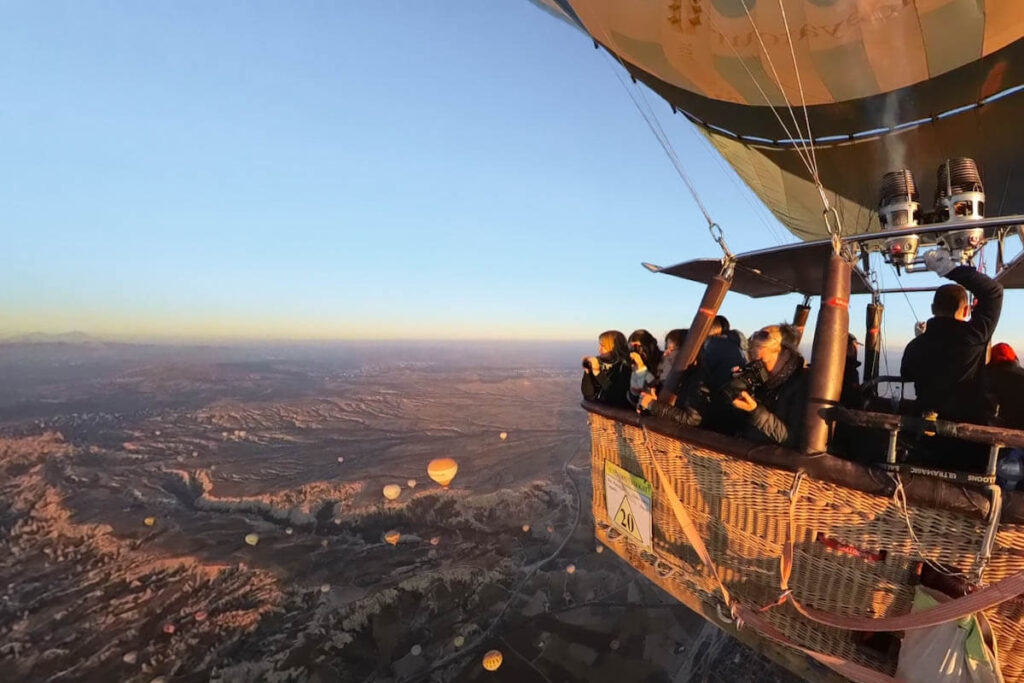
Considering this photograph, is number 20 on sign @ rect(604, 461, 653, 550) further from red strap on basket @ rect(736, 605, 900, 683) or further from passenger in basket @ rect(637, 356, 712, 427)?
red strap on basket @ rect(736, 605, 900, 683)

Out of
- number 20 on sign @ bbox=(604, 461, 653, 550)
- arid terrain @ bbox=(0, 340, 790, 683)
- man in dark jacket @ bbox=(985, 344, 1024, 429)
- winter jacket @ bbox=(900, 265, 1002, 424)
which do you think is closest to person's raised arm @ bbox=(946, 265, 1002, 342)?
winter jacket @ bbox=(900, 265, 1002, 424)

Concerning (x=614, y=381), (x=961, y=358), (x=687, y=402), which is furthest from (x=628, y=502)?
(x=961, y=358)

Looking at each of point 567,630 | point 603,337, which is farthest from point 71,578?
point 603,337

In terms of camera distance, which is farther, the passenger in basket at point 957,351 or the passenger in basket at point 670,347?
the passenger in basket at point 670,347

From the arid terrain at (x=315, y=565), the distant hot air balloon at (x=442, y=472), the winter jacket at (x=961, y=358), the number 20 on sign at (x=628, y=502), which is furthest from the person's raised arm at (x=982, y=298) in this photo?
the distant hot air balloon at (x=442, y=472)

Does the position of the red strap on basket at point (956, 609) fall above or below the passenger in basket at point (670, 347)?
below

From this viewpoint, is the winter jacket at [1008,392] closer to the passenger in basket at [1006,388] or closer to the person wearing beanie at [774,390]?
the passenger in basket at [1006,388]

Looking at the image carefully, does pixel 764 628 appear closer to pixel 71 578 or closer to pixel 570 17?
pixel 570 17
